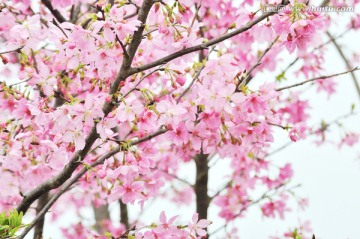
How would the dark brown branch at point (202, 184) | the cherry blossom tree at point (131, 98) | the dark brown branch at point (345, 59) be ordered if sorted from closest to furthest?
the cherry blossom tree at point (131, 98)
the dark brown branch at point (202, 184)
the dark brown branch at point (345, 59)

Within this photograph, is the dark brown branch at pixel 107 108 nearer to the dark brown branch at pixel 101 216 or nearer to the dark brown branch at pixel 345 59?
the dark brown branch at pixel 345 59

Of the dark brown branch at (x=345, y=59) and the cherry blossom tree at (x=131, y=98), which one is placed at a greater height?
the dark brown branch at (x=345, y=59)

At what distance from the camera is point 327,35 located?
4059mm

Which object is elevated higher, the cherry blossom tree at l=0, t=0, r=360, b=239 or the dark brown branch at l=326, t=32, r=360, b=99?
the dark brown branch at l=326, t=32, r=360, b=99

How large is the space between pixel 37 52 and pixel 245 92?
1.30 metres

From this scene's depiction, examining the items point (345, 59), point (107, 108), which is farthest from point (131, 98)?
point (345, 59)

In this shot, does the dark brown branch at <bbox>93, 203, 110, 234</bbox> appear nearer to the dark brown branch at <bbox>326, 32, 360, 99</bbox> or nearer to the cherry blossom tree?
the cherry blossom tree

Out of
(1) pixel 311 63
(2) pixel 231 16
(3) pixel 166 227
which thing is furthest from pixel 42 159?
(1) pixel 311 63

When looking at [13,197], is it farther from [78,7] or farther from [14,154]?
[78,7]

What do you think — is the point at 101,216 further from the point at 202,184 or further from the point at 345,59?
the point at 345,59

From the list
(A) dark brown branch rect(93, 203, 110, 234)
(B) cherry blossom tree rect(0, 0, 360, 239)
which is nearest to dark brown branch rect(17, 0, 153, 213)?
(B) cherry blossom tree rect(0, 0, 360, 239)

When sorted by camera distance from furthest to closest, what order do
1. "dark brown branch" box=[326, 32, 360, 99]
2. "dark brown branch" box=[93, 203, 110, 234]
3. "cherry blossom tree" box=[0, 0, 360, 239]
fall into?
"dark brown branch" box=[93, 203, 110, 234], "dark brown branch" box=[326, 32, 360, 99], "cherry blossom tree" box=[0, 0, 360, 239]

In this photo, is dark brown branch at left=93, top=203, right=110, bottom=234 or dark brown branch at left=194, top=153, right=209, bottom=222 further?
dark brown branch at left=93, top=203, right=110, bottom=234

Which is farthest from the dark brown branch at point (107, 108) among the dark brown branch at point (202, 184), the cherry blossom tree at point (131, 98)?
the dark brown branch at point (202, 184)
